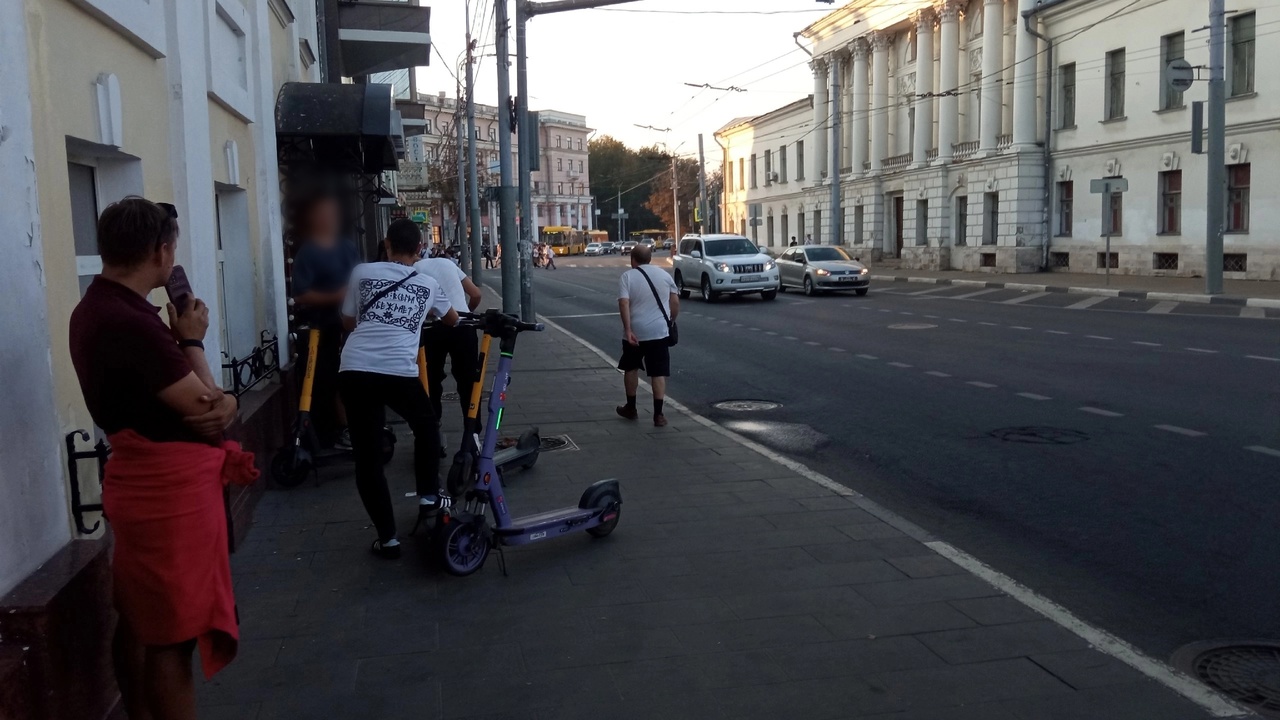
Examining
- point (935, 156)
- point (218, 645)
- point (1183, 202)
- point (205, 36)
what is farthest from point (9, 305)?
point (935, 156)

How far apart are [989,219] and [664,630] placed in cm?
3881

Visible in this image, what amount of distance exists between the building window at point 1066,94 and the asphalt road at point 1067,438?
1907cm

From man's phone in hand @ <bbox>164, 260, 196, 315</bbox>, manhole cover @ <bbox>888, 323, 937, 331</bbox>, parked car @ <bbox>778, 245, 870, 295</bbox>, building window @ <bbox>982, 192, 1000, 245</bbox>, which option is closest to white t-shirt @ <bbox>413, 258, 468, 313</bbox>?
man's phone in hand @ <bbox>164, 260, 196, 315</bbox>

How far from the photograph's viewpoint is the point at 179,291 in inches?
126

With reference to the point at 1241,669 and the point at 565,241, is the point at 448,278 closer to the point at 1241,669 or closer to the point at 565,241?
the point at 1241,669

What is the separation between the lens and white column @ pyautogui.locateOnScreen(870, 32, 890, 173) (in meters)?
48.9

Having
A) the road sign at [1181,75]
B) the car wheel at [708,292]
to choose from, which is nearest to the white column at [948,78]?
the road sign at [1181,75]

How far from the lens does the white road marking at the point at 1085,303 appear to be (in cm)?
2282

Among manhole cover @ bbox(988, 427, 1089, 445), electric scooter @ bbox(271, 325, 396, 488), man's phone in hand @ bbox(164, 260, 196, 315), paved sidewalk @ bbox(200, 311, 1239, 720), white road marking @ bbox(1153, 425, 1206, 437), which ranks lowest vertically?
manhole cover @ bbox(988, 427, 1089, 445)

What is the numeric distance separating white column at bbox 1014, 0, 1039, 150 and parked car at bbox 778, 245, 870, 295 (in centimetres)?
1110

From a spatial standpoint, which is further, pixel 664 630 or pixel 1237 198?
pixel 1237 198

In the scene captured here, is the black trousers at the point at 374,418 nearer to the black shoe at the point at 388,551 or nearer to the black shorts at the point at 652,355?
the black shoe at the point at 388,551

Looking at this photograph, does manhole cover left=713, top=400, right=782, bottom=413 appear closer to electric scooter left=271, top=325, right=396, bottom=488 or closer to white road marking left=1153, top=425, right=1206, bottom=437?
white road marking left=1153, top=425, right=1206, bottom=437

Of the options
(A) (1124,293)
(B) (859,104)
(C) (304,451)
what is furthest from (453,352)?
(B) (859,104)
